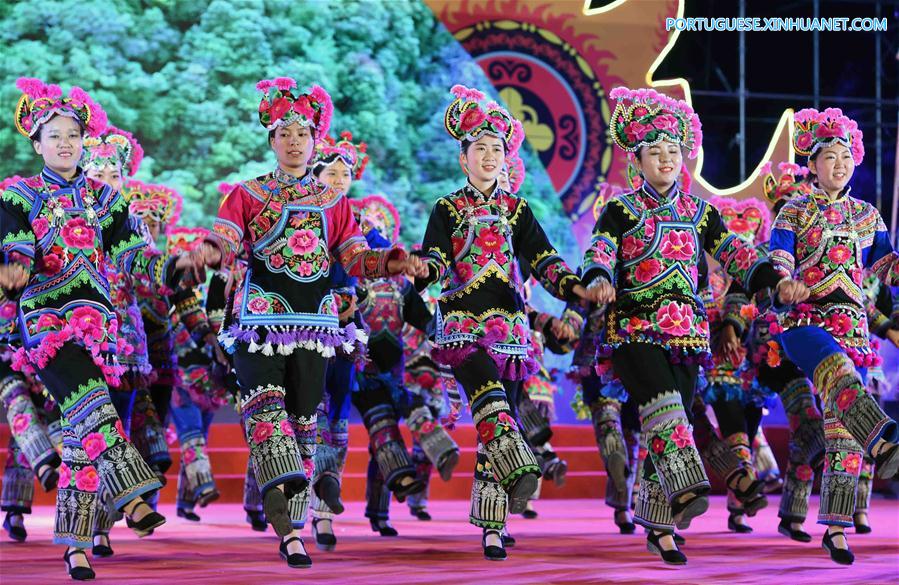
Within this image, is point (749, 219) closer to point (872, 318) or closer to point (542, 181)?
point (872, 318)

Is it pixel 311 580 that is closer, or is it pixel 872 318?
pixel 311 580

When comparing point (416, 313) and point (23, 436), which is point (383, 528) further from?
point (23, 436)

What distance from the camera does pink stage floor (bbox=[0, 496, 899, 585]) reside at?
14.9 feet

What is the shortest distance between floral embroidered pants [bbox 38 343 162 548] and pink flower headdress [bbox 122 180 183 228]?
203cm

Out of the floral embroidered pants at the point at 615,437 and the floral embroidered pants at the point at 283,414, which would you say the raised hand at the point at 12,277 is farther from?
the floral embroidered pants at the point at 615,437

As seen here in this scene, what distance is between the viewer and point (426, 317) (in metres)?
6.16

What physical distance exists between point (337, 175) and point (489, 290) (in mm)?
1524

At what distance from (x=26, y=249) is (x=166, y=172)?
681 centimetres

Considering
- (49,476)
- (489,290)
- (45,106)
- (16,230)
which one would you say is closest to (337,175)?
(489,290)

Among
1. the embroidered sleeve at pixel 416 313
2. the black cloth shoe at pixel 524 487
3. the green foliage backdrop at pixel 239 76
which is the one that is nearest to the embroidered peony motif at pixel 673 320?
the black cloth shoe at pixel 524 487

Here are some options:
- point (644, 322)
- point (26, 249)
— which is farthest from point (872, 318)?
point (26, 249)

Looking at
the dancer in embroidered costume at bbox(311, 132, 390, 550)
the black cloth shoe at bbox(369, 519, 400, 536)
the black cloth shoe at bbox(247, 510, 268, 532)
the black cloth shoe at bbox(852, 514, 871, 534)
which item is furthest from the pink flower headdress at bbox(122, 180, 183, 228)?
the black cloth shoe at bbox(852, 514, 871, 534)

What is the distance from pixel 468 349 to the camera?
517 centimetres

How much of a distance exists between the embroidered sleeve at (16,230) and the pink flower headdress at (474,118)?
5.54 feet
